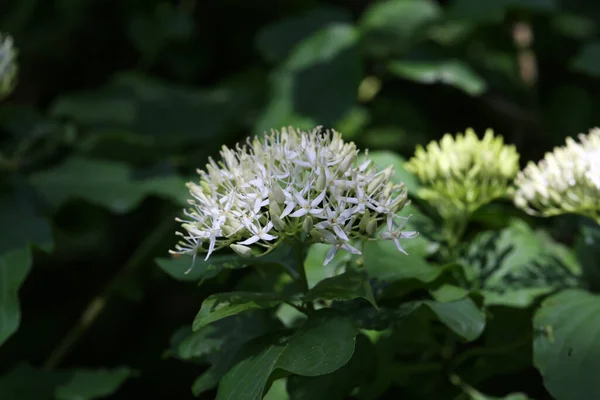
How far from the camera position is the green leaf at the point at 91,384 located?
4.79ft

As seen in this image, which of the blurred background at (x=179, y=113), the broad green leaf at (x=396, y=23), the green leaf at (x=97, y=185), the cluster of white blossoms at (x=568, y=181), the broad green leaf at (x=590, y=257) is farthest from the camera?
the broad green leaf at (x=396, y=23)

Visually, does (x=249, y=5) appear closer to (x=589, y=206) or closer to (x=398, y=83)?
(x=398, y=83)

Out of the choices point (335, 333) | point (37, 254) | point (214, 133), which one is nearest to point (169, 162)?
point (214, 133)

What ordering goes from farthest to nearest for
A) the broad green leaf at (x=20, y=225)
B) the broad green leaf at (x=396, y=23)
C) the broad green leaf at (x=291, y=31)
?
the broad green leaf at (x=291, y=31) → the broad green leaf at (x=396, y=23) → the broad green leaf at (x=20, y=225)

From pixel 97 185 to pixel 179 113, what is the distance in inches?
24.3

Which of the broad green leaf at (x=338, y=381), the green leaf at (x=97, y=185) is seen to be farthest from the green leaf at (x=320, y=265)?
the green leaf at (x=97, y=185)

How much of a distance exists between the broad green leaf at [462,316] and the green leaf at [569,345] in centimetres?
12

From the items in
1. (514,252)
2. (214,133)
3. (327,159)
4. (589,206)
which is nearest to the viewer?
(327,159)

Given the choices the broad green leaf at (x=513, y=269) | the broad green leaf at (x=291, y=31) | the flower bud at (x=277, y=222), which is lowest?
the broad green leaf at (x=513, y=269)

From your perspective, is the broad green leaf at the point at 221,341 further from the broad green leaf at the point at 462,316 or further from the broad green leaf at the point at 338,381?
the broad green leaf at the point at 462,316

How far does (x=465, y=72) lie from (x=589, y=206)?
99 cm

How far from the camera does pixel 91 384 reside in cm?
150

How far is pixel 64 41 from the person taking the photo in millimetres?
2832

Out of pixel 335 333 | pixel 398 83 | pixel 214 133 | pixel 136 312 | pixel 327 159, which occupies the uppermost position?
pixel 327 159
